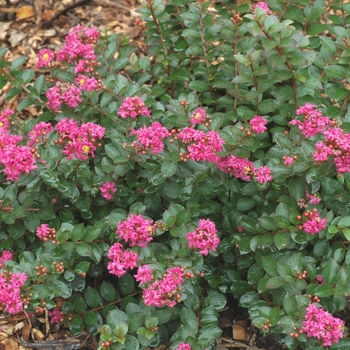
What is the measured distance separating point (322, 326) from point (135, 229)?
3.34ft

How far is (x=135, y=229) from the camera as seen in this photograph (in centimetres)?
270

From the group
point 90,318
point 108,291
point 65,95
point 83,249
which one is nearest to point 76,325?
point 90,318

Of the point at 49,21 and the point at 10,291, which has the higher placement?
the point at 10,291

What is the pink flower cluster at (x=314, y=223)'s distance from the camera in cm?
275

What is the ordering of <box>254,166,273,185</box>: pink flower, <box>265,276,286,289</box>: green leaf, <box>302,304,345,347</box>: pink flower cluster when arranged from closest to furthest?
<box>302,304,345,347</box>: pink flower cluster → <box>265,276,286,289</box>: green leaf → <box>254,166,273,185</box>: pink flower

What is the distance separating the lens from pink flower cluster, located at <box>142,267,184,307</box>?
8.27 ft

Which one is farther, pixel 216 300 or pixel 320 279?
pixel 216 300

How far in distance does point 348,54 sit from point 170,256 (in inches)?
64.7

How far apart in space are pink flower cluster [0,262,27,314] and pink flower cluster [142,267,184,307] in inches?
24.0

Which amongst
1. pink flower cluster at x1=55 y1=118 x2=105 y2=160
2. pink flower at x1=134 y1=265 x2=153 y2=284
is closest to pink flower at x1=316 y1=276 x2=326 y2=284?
pink flower at x1=134 y1=265 x2=153 y2=284

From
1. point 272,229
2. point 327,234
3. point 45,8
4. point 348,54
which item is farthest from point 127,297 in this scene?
point 45,8

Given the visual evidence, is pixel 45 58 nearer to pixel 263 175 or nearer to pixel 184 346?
pixel 263 175

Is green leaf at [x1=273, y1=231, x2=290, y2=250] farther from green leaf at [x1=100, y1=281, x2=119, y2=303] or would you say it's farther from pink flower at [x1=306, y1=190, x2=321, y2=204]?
green leaf at [x1=100, y1=281, x2=119, y2=303]

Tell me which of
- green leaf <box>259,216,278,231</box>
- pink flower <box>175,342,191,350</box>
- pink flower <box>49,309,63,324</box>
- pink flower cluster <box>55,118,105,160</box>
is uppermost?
pink flower cluster <box>55,118,105,160</box>
